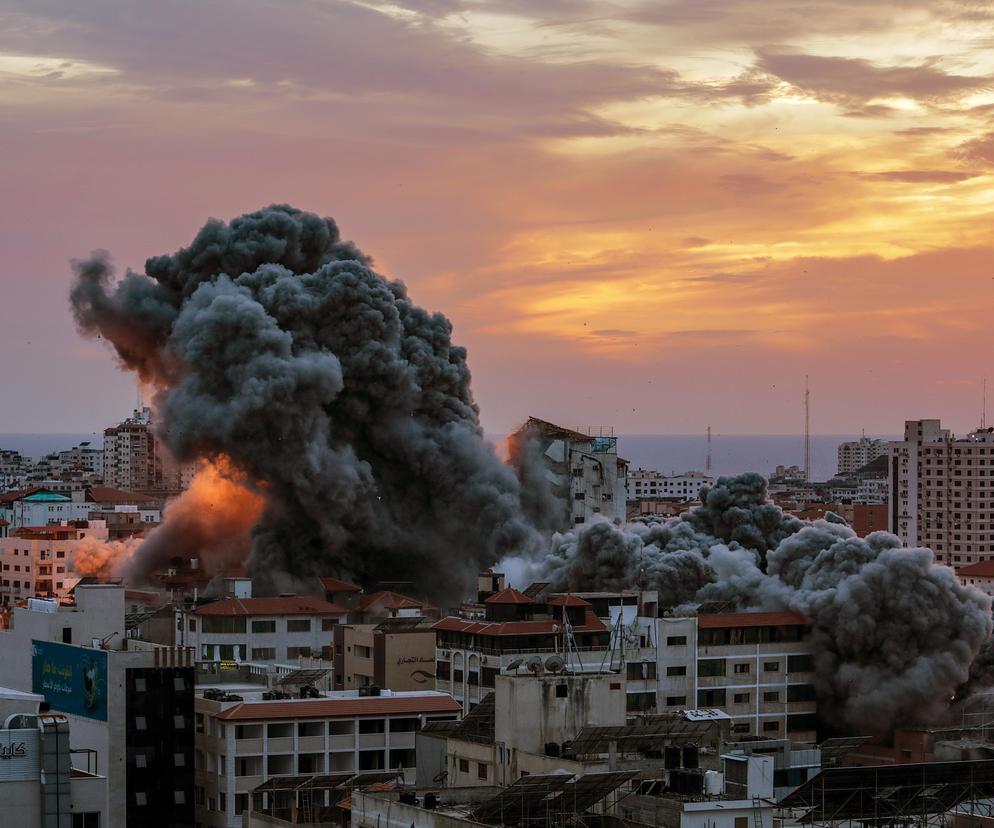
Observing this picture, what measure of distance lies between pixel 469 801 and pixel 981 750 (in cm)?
1431

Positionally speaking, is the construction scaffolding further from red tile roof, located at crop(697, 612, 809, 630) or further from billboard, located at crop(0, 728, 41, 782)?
red tile roof, located at crop(697, 612, 809, 630)

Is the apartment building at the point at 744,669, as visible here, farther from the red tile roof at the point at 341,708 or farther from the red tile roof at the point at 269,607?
the red tile roof at the point at 269,607

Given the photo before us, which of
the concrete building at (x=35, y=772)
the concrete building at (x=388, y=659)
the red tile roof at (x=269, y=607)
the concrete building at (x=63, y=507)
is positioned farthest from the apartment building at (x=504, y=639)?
the concrete building at (x=63, y=507)

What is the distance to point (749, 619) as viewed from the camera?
→ 7931cm

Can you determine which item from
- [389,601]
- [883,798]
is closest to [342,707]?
[883,798]

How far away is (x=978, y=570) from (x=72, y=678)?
264 feet

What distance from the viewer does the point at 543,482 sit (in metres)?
118

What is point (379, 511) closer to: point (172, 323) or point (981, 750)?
point (172, 323)

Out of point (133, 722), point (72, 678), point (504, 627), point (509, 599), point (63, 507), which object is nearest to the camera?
point (133, 722)

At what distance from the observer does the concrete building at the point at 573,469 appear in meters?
120

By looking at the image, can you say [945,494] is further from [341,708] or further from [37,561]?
[341,708]

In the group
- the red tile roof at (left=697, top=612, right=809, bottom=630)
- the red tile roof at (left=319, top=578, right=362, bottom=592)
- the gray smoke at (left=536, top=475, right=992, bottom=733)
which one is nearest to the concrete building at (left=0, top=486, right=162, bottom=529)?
the red tile roof at (left=319, top=578, right=362, bottom=592)

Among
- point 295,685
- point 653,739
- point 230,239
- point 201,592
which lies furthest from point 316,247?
point 653,739

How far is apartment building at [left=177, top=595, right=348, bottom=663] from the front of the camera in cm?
8212
